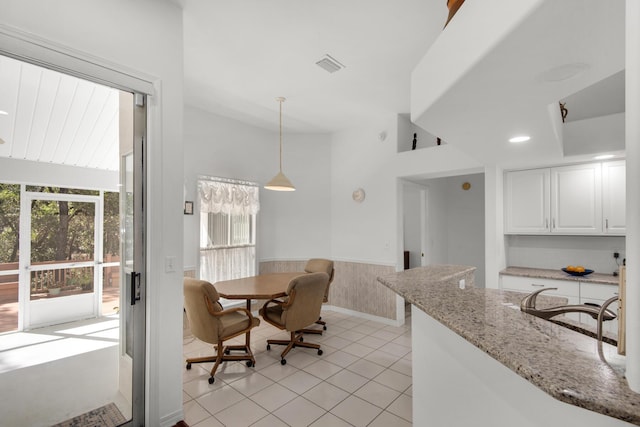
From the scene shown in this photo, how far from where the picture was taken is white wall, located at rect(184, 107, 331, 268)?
432 centimetres

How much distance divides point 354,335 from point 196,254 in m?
2.32

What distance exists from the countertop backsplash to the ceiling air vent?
9.86 ft

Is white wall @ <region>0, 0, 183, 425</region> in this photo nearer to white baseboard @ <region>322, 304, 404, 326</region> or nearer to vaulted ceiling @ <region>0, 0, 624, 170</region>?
vaulted ceiling @ <region>0, 0, 624, 170</region>

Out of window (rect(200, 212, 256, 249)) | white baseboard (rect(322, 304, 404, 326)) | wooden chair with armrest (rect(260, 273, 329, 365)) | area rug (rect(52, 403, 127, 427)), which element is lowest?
white baseboard (rect(322, 304, 404, 326))

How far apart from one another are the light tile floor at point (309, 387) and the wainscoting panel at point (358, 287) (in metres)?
0.73

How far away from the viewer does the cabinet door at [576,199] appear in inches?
124

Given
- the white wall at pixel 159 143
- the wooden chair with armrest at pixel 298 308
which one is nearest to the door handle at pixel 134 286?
the white wall at pixel 159 143

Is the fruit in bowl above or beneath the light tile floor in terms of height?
above

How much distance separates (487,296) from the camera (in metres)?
1.73

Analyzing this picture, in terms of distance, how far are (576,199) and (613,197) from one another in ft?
0.95

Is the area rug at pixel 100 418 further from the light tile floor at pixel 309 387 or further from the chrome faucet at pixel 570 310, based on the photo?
the chrome faucet at pixel 570 310

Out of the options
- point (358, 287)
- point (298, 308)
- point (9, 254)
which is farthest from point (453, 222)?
point (9, 254)

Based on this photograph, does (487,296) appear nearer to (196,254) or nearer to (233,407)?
(233,407)

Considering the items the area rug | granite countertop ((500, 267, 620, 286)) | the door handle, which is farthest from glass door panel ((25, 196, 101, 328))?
granite countertop ((500, 267, 620, 286))
